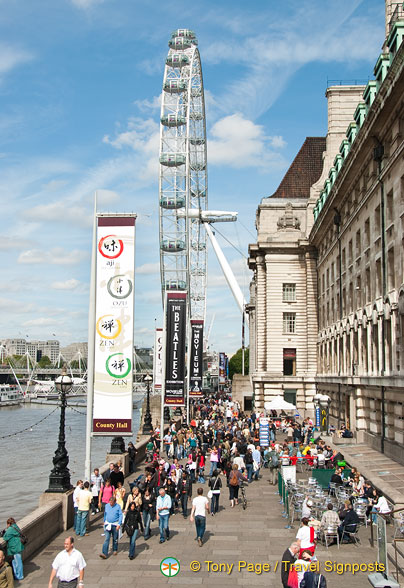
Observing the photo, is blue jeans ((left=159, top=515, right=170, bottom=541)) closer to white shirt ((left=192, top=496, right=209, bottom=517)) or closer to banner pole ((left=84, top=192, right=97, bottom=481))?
white shirt ((left=192, top=496, right=209, bottom=517))

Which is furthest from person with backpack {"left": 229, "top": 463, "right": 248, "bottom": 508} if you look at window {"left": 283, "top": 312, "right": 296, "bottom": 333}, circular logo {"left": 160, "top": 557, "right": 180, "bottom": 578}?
window {"left": 283, "top": 312, "right": 296, "bottom": 333}

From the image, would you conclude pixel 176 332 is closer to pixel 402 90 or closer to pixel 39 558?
pixel 402 90

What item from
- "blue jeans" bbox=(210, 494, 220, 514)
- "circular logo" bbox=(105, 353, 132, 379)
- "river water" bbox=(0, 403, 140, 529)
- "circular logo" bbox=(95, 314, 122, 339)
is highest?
"circular logo" bbox=(95, 314, 122, 339)

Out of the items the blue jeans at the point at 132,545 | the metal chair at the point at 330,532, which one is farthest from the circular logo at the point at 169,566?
the metal chair at the point at 330,532

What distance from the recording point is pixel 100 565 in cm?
1653

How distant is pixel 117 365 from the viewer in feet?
76.8

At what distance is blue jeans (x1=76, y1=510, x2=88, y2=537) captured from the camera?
19.4m

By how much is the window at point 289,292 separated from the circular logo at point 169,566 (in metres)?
52.9

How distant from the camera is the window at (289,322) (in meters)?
68.2

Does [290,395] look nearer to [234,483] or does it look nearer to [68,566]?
[234,483]

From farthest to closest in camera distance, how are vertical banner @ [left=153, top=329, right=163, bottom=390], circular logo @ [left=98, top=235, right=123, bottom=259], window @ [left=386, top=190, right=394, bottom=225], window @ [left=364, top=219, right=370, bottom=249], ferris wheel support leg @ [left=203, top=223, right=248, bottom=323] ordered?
1. ferris wheel support leg @ [left=203, top=223, right=248, bottom=323]
2. vertical banner @ [left=153, top=329, right=163, bottom=390]
3. window @ [left=364, top=219, right=370, bottom=249]
4. window @ [left=386, top=190, right=394, bottom=225]
5. circular logo @ [left=98, top=235, right=123, bottom=259]

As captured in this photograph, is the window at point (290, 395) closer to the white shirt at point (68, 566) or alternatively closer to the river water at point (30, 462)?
the river water at point (30, 462)

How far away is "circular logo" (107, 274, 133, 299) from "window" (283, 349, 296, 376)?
45.8m

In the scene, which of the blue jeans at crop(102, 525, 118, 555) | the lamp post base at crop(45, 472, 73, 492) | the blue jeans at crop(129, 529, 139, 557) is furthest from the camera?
the lamp post base at crop(45, 472, 73, 492)
